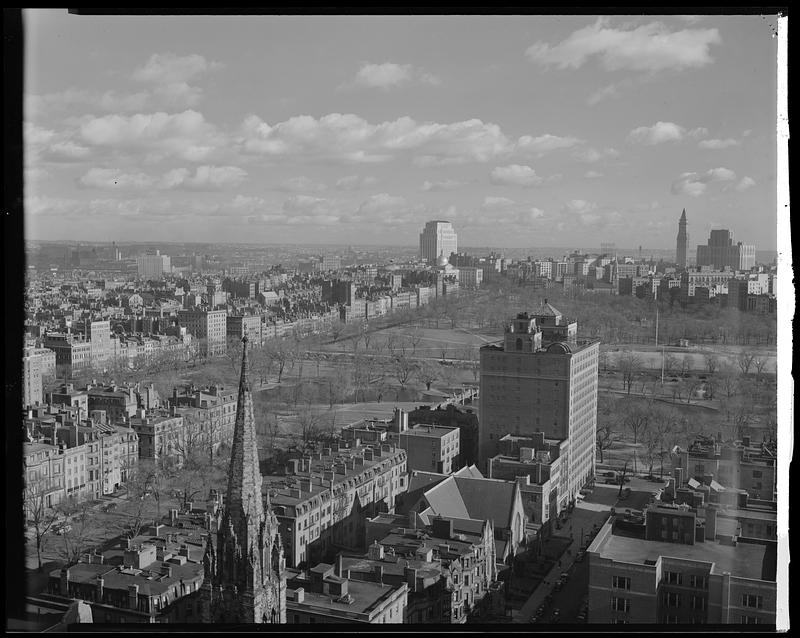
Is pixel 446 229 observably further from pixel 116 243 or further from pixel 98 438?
pixel 98 438

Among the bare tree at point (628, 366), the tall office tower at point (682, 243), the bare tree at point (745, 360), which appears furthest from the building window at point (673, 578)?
the bare tree at point (628, 366)

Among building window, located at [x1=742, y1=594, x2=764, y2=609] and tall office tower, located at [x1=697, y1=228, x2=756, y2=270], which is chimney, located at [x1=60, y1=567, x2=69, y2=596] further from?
tall office tower, located at [x1=697, y1=228, x2=756, y2=270]

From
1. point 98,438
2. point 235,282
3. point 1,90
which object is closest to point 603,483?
point 98,438

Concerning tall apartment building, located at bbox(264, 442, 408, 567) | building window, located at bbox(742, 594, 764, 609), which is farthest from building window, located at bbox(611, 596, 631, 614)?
tall apartment building, located at bbox(264, 442, 408, 567)

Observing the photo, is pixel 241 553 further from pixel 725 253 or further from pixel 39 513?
pixel 725 253

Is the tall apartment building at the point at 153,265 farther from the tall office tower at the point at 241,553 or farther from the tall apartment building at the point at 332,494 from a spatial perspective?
the tall office tower at the point at 241,553

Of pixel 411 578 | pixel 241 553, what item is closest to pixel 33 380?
pixel 411 578
